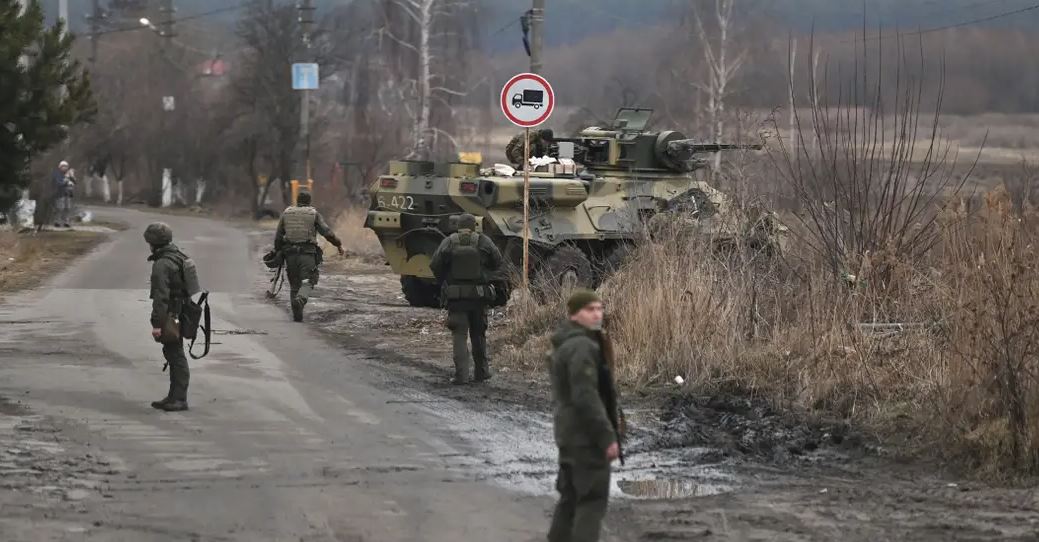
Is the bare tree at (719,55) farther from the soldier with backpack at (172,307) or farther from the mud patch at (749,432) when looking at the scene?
the soldier with backpack at (172,307)

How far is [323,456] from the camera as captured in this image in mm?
9703

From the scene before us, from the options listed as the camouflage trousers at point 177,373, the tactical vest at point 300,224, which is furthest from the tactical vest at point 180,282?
the tactical vest at point 300,224

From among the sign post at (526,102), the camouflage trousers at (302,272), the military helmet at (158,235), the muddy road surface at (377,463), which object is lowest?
the muddy road surface at (377,463)

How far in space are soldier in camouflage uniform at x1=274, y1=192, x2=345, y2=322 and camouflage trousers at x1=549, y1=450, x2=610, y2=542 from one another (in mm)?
11095

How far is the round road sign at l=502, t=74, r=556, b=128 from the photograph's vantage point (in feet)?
52.9

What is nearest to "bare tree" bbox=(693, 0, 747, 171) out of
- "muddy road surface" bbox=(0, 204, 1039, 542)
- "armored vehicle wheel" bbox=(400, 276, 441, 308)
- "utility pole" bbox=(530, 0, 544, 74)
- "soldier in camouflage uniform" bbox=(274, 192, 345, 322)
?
"utility pole" bbox=(530, 0, 544, 74)

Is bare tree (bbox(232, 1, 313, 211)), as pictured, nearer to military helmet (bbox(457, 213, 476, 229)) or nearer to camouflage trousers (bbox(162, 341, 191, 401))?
military helmet (bbox(457, 213, 476, 229))

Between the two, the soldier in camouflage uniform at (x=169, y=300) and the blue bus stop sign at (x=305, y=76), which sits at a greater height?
the blue bus stop sign at (x=305, y=76)

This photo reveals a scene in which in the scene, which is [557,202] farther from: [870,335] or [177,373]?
[177,373]

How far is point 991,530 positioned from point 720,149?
11.9 m

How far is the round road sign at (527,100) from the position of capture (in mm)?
16125

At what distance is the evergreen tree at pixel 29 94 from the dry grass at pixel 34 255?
1.61m

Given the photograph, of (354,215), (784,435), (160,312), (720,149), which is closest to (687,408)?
(784,435)

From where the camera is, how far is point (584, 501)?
701cm
